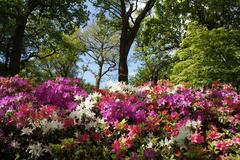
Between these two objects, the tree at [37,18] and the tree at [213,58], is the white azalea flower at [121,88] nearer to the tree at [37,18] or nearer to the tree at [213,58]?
the tree at [213,58]

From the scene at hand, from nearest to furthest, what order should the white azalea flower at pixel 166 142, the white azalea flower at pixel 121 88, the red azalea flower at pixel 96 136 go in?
the white azalea flower at pixel 166 142 < the red azalea flower at pixel 96 136 < the white azalea flower at pixel 121 88

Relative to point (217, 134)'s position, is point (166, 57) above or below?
above

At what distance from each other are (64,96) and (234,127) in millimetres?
2831

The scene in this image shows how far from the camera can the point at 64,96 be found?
7348 mm

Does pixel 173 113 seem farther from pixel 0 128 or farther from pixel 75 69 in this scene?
pixel 75 69

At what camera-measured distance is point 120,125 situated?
6.12m

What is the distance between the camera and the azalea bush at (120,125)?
18.5ft

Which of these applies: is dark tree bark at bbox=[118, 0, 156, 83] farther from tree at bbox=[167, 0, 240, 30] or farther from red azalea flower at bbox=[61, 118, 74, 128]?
red azalea flower at bbox=[61, 118, 74, 128]

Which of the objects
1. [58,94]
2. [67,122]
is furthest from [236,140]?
[58,94]

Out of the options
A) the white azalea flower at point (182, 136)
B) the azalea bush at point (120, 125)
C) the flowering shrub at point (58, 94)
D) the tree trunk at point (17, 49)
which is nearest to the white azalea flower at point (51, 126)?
the azalea bush at point (120, 125)

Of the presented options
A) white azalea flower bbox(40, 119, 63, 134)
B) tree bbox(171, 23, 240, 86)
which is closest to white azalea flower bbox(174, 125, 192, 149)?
white azalea flower bbox(40, 119, 63, 134)

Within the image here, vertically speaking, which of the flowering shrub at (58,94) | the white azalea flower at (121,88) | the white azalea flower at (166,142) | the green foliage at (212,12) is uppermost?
the green foliage at (212,12)

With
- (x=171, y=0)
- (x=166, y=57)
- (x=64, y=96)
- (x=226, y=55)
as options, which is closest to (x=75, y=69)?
(x=166, y=57)

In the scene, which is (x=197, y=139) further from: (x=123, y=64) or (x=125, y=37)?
(x=125, y=37)
